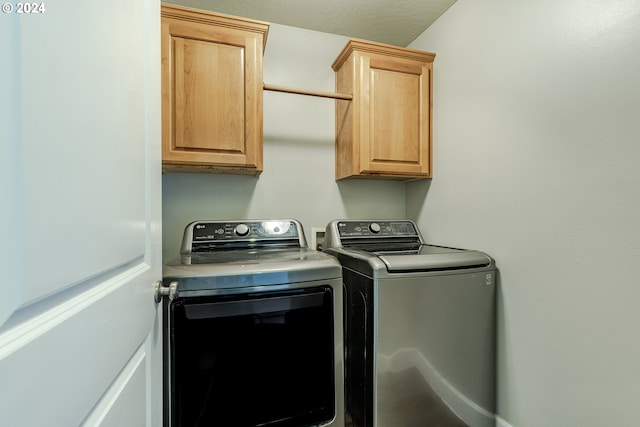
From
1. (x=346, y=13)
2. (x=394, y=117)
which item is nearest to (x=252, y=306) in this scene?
(x=394, y=117)

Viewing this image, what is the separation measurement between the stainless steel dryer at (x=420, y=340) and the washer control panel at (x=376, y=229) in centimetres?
40

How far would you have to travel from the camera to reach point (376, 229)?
1896mm

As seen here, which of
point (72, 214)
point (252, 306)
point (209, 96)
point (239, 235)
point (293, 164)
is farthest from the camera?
point (293, 164)

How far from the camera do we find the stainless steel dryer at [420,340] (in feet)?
4.08

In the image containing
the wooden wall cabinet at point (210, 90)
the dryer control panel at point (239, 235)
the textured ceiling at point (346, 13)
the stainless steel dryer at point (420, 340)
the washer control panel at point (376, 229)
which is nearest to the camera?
the stainless steel dryer at point (420, 340)

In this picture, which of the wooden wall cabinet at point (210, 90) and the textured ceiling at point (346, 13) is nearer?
the wooden wall cabinet at point (210, 90)

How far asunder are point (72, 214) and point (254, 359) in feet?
2.96

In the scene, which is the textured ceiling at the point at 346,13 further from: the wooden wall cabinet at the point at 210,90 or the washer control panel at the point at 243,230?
the washer control panel at the point at 243,230

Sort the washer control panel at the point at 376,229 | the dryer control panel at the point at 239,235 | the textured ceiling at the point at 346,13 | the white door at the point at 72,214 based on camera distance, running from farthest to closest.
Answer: the washer control panel at the point at 376,229, the textured ceiling at the point at 346,13, the dryer control panel at the point at 239,235, the white door at the point at 72,214

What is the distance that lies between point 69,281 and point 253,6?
1942 mm

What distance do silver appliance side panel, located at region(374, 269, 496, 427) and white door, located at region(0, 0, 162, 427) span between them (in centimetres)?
93

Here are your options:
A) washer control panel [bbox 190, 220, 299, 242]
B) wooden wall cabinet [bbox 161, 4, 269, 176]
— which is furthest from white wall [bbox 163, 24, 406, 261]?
wooden wall cabinet [bbox 161, 4, 269, 176]

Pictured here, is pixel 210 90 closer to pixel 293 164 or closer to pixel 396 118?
pixel 293 164

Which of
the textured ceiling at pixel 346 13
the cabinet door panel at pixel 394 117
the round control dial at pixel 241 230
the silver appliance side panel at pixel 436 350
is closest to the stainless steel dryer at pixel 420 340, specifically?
the silver appliance side panel at pixel 436 350
